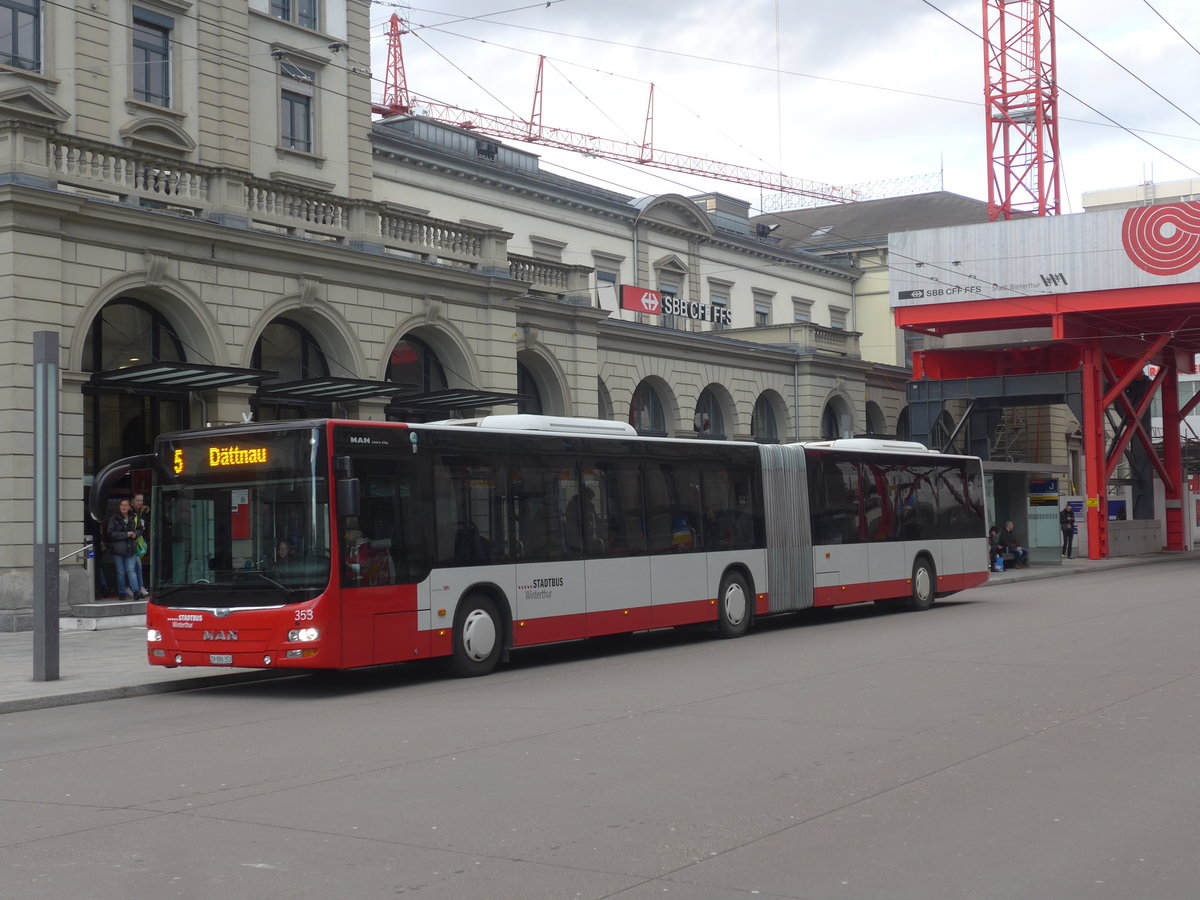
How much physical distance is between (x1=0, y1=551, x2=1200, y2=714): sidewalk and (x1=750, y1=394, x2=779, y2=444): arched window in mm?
25969

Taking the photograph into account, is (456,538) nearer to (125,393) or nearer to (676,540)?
(676,540)

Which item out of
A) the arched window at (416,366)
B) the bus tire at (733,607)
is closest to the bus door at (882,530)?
the bus tire at (733,607)

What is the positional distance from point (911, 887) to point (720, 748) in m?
3.78

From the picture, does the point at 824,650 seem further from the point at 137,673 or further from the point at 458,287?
the point at 458,287

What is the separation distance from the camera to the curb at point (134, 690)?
13484mm

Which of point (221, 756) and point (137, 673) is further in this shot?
point (137, 673)

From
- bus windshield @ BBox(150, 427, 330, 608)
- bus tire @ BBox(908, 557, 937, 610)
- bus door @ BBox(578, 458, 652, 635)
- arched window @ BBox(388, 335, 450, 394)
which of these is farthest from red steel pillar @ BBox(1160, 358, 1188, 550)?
bus windshield @ BBox(150, 427, 330, 608)

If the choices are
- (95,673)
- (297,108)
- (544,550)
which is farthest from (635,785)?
(297,108)

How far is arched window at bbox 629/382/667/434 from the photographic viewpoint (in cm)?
3912

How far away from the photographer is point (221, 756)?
1019cm

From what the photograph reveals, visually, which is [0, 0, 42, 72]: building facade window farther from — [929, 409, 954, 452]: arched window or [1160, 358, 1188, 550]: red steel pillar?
[1160, 358, 1188, 550]: red steel pillar

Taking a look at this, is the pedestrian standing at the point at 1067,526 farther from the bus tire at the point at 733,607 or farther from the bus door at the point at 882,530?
the bus tire at the point at 733,607

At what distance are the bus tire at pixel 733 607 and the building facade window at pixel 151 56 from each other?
54.8ft

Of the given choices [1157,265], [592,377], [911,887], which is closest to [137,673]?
[911,887]
